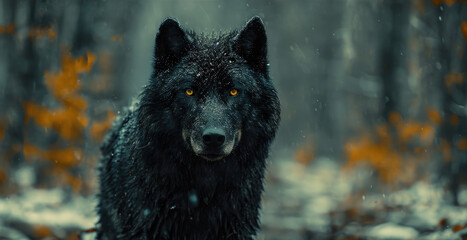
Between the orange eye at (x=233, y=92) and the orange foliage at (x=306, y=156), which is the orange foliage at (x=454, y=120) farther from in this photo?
the orange foliage at (x=306, y=156)

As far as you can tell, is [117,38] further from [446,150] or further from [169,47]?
[169,47]

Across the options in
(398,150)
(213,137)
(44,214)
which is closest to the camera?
(213,137)

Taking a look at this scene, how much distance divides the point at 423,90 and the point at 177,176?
10.00 meters

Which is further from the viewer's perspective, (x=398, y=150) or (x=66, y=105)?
(x=398, y=150)

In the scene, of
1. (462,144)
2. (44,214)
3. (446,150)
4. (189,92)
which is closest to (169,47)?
(189,92)

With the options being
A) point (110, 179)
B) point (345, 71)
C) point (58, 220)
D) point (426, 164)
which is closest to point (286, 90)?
point (345, 71)

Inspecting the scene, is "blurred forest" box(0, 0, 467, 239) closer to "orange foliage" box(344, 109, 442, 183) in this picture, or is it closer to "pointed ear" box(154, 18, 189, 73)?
"orange foliage" box(344, 109, 442, 183)

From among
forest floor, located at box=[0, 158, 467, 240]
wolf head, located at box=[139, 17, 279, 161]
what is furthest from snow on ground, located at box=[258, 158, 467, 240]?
wolf head, located at box=[139, 17, 279, 161]

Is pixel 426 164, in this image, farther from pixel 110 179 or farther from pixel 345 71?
pixel 345 71

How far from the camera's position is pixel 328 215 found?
28.1ft

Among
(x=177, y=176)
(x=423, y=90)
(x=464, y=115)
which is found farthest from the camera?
(x=423, y=90)

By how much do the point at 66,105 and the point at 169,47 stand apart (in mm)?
5519

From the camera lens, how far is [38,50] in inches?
375

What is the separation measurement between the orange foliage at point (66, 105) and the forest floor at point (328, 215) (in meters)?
1.33
